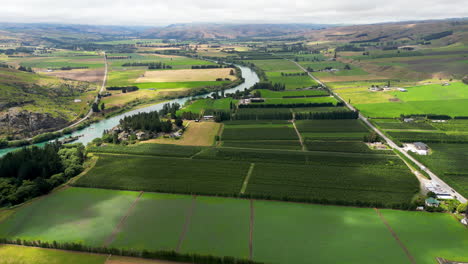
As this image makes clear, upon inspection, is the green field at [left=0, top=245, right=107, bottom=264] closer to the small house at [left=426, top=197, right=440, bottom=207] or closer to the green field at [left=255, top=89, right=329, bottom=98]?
the small house at [left=426, top=197, right=440, bottom=207]

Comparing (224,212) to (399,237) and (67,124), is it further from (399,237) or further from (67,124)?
(67,124)

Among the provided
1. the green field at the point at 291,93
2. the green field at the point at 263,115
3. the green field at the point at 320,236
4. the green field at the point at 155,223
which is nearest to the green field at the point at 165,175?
the green field at the point at 155,223

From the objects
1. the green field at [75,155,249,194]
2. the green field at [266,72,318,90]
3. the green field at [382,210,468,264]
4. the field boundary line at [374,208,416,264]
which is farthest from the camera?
the green field at [266,72,318,90]

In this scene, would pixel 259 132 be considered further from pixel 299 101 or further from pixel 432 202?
pixel 432 202

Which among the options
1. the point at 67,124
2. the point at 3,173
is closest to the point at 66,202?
the point at 3,173

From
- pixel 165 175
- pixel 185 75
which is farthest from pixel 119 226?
pixel 185 75

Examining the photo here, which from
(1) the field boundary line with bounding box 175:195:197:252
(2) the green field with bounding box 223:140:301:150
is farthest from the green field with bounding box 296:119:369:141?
(1) the field boundary line with bounding box 175:195:197:252

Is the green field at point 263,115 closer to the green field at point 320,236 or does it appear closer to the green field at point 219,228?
the green field at point 219,228
